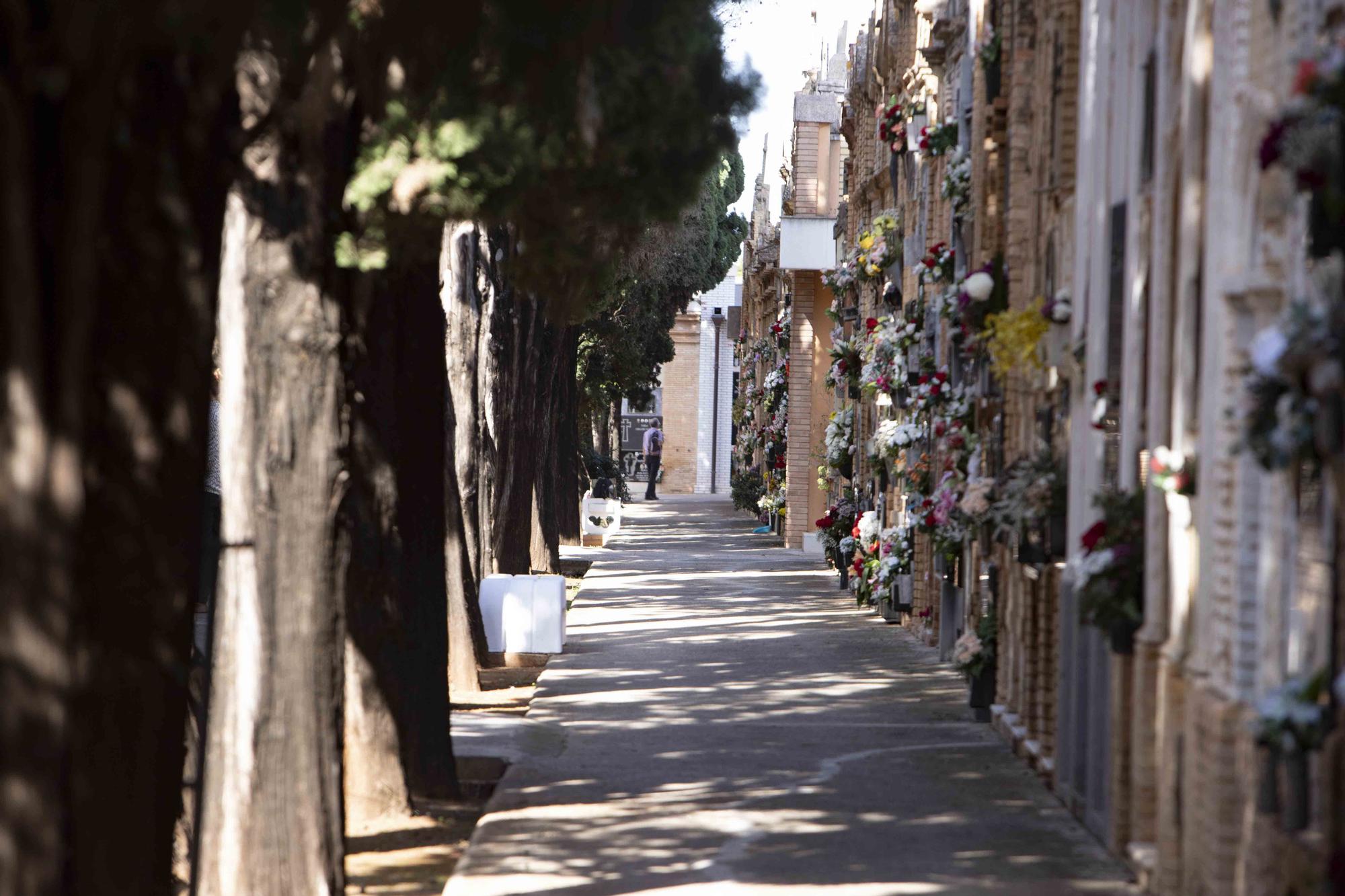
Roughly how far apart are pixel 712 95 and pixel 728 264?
3985 centimetres

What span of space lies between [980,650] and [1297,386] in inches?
298

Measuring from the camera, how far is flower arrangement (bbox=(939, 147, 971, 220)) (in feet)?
46.7

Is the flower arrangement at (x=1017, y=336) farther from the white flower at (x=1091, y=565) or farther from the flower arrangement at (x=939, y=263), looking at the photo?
the flower arrangement at (x=939, y=263)

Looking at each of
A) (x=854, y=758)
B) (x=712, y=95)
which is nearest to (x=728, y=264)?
(x=854, y=758)

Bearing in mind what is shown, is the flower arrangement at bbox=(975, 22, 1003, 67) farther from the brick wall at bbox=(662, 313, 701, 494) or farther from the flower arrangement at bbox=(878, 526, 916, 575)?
the brick wall at bbox=(662, 313, 701, 494)

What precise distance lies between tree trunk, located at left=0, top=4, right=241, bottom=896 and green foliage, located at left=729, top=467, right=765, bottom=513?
34968 millimetres

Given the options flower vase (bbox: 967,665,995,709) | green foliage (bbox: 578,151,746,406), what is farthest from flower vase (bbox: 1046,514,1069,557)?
green foliage (bbox: 578,151,746,406)

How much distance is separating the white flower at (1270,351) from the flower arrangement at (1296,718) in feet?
3.00

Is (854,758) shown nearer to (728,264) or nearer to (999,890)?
(999,890)

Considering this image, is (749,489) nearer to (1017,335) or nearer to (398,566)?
(1017,335)

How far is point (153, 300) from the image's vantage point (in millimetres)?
4762

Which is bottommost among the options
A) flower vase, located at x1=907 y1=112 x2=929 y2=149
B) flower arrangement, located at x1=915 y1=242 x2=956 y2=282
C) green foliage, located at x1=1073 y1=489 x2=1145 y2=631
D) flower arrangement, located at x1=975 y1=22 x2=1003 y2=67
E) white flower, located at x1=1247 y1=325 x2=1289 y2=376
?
green foliage, located at x1=1073 y1=489 x2=1145 y2=631

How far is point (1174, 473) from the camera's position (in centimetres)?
714

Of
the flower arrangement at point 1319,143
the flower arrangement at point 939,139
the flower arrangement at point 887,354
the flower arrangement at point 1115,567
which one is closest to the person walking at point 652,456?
the flower arrangement at point 887,354
